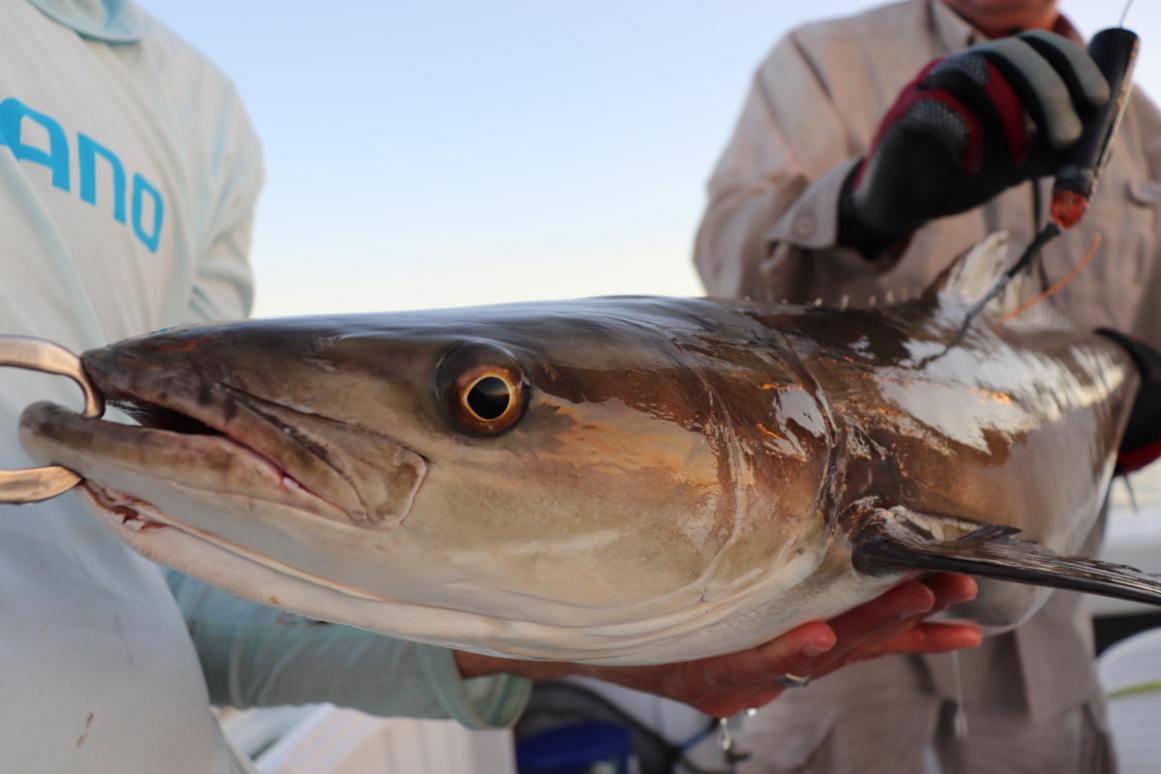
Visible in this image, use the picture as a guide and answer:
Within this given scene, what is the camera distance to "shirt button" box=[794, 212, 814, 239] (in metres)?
2.27

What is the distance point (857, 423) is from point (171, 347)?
94 cm

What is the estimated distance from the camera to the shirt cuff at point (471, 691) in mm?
1384

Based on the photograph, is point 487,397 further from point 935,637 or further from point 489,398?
point 935,637

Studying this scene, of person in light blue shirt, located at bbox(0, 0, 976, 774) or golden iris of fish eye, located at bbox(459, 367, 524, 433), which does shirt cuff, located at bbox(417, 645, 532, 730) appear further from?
golden iris of fish eye, located at bbox(459, 367, 524, 433)

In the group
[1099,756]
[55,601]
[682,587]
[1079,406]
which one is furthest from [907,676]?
[55,601]

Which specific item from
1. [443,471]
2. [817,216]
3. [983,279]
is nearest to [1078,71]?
[983,279]

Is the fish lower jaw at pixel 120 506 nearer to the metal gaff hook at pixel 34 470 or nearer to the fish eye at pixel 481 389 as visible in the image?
the metal gaff hook at pixel 34 470

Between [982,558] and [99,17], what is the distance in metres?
1.53

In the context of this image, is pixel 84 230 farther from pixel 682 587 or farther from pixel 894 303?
pixel 894 303

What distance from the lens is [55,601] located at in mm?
884

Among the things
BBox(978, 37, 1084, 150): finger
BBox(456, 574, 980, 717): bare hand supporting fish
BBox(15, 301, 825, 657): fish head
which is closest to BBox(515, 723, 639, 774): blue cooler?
BBox(456, 574, 980, 717): bare hand supporting fish

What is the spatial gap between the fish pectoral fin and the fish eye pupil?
61cm

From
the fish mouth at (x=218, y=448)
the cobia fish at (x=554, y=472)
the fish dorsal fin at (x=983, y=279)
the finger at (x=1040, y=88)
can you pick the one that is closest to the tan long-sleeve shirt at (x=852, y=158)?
the fish dorsal fin at (x=983, y=279)

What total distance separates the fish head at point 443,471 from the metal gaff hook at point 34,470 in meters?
0.02
